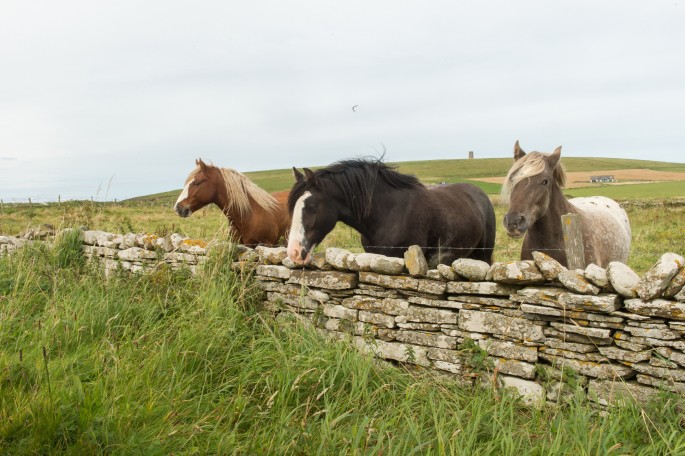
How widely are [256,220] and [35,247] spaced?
3574 mm

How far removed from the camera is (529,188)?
17.5 ft

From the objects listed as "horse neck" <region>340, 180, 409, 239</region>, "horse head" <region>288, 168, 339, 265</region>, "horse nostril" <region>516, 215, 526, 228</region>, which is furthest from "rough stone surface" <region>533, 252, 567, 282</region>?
"horse head" <region>288, 168, 339, 265</region>

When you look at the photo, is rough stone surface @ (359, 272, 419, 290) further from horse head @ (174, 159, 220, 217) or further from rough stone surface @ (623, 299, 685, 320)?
horse head @ (174, 159, 220, 217)

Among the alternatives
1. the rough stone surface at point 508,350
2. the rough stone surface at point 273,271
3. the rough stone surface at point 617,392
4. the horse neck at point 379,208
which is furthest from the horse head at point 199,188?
the rough stone surface at point 617,392

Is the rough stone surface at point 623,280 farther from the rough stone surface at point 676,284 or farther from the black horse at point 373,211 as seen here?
the black horse at point 373,211

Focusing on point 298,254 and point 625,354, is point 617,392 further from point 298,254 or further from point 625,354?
point 298,254

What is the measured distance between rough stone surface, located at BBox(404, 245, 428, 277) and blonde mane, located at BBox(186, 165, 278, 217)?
4.20m

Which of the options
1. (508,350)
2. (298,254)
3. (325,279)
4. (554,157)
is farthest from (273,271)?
(554,157)

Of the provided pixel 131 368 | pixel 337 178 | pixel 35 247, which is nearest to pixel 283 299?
pixel 337 178

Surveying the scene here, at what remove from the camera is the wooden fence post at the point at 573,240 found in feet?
16.1

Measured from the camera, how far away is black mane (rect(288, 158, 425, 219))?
225 inches

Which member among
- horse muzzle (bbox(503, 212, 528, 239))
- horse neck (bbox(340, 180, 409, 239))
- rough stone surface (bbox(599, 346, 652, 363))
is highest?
horse neck (bbox(340, 180, 409, 239))

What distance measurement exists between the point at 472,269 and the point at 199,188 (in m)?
5.53

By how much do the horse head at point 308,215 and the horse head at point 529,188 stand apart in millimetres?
1978
